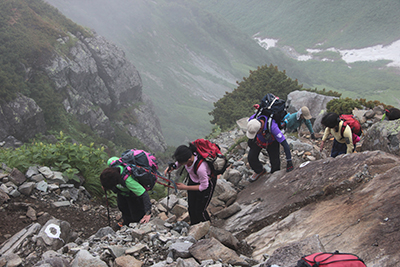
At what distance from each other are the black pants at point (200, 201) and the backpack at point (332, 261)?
2.31 m

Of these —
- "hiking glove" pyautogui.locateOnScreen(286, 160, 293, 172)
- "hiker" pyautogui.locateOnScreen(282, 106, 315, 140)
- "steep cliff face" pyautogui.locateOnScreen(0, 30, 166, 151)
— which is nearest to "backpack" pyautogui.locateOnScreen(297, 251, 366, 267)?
"hiking glove" pyautogui.locateOnScreen(286, 160, 293, 172)

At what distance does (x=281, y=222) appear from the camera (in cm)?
420

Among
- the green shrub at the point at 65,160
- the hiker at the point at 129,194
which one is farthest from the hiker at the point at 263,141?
the green shrub at the point at 65,160

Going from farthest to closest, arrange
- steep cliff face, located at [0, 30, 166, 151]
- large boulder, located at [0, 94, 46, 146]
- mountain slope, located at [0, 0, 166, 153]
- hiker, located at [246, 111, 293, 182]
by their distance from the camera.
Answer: steep cliff face, located at [0, 30, 166, 151]
mountain slope, located at [0, 0, 166, 153]
large boulder, located at [0, 94, 46, 146]
hiker, located at [246, 111, 293, 182]

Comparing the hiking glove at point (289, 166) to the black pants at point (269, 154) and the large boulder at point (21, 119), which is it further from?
the large boulder at point (21, 119)

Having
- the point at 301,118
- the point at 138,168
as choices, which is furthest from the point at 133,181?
the point at 301,118

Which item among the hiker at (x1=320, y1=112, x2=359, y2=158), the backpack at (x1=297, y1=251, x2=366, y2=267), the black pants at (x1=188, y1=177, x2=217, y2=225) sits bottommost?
the black pants at (x1=188, y1=177, x2=217, y2=225)

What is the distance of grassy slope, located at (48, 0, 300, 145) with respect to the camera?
49.1 metres

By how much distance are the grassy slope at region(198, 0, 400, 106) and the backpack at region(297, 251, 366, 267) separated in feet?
183

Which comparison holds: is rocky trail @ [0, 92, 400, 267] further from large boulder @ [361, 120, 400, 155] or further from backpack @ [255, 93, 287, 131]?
backpack @ [255, 93, 287, 131]

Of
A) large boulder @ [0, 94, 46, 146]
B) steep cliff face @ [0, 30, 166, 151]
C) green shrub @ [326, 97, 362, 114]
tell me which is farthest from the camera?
steep cliff face @ [0, 30, 166, 151]

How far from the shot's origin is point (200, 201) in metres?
4.50

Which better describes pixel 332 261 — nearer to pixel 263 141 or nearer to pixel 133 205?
pixel 263 141

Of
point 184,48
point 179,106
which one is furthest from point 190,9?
point 179,106
